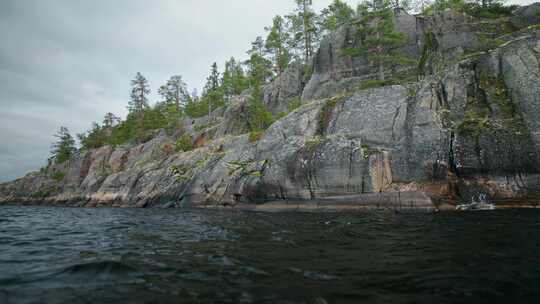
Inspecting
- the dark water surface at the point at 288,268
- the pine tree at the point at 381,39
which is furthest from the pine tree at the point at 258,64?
the dark water surface at the point at 288,268

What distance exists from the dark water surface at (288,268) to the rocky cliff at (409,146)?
6.76m

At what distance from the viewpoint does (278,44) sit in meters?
Result: 47.0

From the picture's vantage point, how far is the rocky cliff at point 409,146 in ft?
43.4

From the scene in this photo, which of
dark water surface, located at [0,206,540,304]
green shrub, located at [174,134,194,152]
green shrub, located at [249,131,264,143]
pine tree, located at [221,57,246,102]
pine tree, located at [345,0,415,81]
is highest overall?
pine tree, located at [221,57,246,102]

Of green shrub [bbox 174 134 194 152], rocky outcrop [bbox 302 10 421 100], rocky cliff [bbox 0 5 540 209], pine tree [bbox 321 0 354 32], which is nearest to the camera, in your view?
rocky cliff [bbox 0 5 540 209]

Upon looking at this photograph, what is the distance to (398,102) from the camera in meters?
17.2

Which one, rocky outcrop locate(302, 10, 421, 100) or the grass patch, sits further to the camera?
rocky outcrop locate(302, 10, 421, 100)

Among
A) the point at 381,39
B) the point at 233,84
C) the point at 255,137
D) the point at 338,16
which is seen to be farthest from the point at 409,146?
the point at 233,84

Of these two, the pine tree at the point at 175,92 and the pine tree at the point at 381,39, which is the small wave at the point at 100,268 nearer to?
the pine tree at the point at 381,39

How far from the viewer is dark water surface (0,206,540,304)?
3.49 m

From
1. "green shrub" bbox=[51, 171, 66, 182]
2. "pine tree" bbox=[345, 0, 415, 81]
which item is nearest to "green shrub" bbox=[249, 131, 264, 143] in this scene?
"pine tree" bbox=[345, 0, 415, 81]

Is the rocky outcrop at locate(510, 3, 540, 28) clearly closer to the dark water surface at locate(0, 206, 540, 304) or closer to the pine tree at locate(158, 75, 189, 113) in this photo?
the dark water surface at locate(0, 206, 540, 304)

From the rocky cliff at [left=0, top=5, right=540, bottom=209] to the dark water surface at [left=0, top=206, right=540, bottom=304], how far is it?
6.76 m

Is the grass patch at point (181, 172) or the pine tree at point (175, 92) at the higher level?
the pine tree at point (175, 92)
